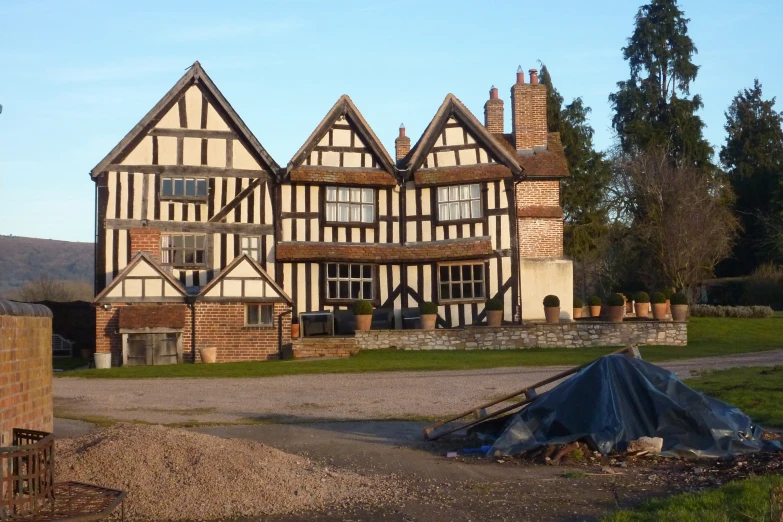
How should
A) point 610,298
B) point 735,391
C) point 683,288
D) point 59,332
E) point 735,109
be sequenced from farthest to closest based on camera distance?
point 735,109 < point 683,288 < point 59,332 < point 610,298 < point 735,391

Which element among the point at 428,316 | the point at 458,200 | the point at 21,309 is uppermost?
the point at 458,200

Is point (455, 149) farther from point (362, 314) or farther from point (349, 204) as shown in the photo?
point (362, 314)

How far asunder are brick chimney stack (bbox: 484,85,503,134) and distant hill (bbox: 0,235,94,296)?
242 ft

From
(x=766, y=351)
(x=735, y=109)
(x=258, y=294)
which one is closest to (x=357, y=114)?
(x=258, y=294)

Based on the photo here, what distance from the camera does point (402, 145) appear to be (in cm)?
3862

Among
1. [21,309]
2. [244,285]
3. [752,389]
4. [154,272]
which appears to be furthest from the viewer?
[244,285]

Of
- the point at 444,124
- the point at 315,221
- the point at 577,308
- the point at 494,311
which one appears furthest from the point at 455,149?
the point at 577,308

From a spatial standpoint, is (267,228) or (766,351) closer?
(766,351)

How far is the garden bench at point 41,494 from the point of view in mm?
5641

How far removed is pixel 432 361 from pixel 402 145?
646 inches

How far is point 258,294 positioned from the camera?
27.1 meters

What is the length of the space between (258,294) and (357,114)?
6.83m

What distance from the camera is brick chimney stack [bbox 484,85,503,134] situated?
33844mm

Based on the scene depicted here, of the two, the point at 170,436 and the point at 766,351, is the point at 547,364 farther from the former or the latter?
the point at 170,436
